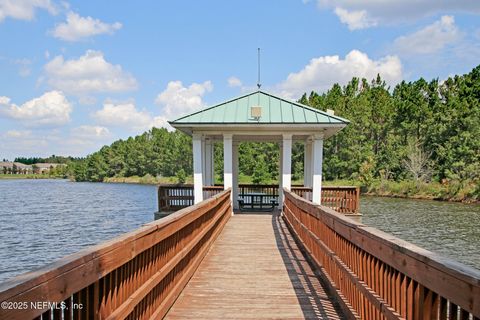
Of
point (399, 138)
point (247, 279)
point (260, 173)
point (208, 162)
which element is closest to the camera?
point (247, 279)

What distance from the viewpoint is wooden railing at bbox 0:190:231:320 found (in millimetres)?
1684

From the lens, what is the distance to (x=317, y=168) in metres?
12.3

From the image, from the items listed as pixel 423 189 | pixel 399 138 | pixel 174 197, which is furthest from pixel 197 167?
pixel 399 138

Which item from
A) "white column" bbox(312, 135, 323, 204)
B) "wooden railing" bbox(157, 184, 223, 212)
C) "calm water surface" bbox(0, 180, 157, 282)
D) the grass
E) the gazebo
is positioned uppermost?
the gazebo

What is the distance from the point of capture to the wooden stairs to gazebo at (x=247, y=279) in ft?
6.22

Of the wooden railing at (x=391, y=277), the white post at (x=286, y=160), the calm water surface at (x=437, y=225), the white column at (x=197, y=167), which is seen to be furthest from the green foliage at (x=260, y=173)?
the wooden railing at (x=391, y=277)

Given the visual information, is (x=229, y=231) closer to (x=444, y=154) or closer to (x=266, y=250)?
(x=266, y=250)

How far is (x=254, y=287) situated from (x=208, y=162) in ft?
32.4

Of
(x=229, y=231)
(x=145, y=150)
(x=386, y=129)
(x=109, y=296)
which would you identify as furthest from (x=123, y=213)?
(x=145, y=150)

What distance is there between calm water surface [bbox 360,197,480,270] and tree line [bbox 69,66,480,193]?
861cm

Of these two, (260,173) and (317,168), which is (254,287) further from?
(260,173)

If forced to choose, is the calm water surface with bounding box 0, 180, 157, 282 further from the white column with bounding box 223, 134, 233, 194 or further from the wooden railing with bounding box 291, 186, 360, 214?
the wooden railing with bounding box 291, 186, 360, 214

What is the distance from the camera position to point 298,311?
416 cm

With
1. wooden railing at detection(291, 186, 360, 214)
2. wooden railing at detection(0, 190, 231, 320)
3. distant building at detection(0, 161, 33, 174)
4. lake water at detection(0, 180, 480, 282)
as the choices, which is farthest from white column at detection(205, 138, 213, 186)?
distant building at detection(0, 161, 33, 174)
